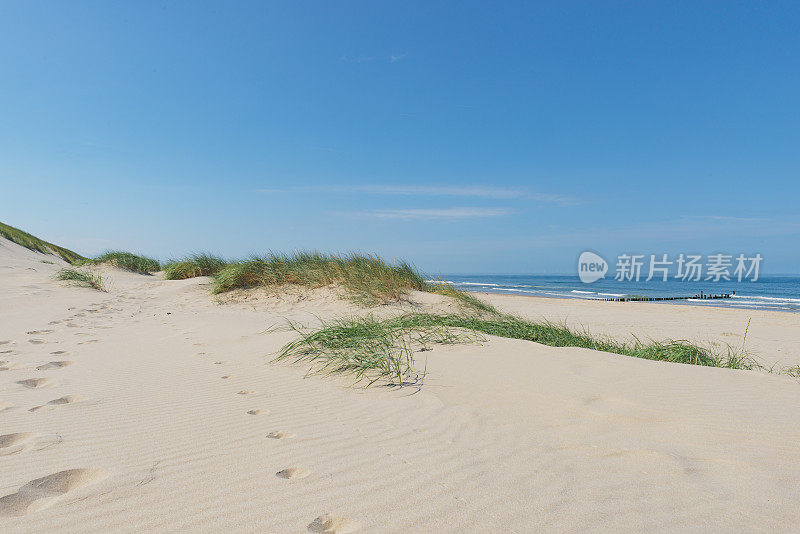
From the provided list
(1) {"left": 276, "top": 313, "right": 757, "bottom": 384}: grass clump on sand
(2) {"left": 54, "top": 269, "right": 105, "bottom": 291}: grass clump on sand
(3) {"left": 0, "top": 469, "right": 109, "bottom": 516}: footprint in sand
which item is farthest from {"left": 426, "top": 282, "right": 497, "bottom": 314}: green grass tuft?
(2) {"left": 54, "top": 269, "right": 105, "bottom": 291}: grass clump on sand

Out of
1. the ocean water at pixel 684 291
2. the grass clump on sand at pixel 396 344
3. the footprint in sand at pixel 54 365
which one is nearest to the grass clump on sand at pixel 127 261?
the ocean water at pixel 684 291

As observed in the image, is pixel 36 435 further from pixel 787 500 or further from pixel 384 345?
pixel 787 500

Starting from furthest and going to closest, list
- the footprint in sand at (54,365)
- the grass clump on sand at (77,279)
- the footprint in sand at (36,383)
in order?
the grass clump on sand at (77,279) → the footprint in sand at (54,365) → the footprint in sand at (36,383)

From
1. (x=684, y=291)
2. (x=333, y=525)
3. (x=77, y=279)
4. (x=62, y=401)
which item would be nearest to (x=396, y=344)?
(x=62, y=401)

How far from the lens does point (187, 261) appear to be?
1319 centimetres

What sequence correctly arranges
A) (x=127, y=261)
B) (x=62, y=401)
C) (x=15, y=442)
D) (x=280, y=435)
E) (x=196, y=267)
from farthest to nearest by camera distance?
(x=127, y=261) < (x=196, y=267) < (x=62, y=401) < (x=280, y=435) < (x=15, y=442)

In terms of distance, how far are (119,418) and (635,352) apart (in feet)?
15.5

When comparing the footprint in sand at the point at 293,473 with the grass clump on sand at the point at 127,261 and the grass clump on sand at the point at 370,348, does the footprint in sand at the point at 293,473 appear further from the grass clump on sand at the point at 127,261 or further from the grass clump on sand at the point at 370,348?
the grass clump on sand at the point at 127,261

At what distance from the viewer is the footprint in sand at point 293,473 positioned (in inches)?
65.2

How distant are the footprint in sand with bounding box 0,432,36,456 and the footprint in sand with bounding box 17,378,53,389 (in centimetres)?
108

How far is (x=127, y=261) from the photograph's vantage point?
15.9m

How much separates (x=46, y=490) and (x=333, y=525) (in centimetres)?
109

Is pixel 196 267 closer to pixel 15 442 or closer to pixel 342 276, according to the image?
pixel 342 276

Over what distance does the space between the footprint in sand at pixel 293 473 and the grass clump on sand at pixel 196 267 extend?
12.3 metres
